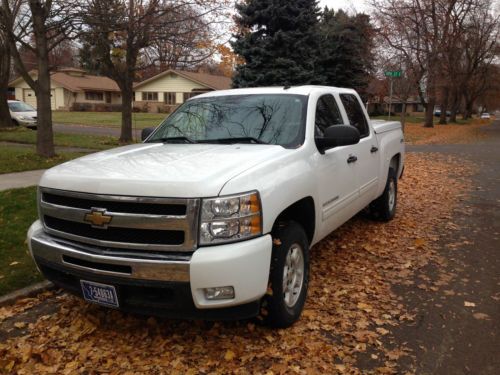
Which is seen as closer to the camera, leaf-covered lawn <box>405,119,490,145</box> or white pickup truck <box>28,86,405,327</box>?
white pickup truck <box>28,86,405,327</box>

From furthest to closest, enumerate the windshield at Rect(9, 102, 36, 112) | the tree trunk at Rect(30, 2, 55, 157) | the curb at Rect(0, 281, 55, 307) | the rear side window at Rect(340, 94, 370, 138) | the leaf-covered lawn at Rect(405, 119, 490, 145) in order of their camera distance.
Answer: the windshield at Rect(9, 102, 36, 112), the leaf-covered lawn at Rect(405, 119, 490, 145), the tree trunk at Rect(30, 2, 55, 157), the rear side window at Rect(340, 94, 370, 138), the curb at Rect(0, 281, 55, 307)

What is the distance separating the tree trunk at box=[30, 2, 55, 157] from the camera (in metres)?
11.1

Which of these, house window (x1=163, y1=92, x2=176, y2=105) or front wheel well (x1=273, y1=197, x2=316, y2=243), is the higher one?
house window (x1=163, y1=92, x2=176, y2=105)

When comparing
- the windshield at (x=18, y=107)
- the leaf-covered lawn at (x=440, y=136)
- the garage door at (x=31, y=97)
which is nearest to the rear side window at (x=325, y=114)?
the leaf-covered lawn at (x=440, y=136)

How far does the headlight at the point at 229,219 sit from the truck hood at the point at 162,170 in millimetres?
92

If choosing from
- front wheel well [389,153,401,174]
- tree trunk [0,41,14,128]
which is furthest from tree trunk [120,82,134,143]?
front wheel well [389,153,401,174]

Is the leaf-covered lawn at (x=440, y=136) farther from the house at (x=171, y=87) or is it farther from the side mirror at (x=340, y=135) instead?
the house at (x=171, y=87)

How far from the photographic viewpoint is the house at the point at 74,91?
55875 millimetres

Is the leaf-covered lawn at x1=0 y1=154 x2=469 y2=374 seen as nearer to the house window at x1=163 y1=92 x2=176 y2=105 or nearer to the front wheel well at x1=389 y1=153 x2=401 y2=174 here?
the front wheel well at x1=389 y1=153 x2=401 y2=174

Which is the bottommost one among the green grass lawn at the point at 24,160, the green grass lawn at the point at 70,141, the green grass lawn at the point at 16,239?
the green grass lawn at the point at 16,239

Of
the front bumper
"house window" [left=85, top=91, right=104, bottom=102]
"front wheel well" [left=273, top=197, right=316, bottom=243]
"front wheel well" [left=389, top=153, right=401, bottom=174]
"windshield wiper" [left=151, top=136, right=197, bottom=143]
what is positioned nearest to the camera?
the front bumper

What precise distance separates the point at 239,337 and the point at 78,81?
60.1m

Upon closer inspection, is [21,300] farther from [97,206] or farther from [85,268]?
[97,206]

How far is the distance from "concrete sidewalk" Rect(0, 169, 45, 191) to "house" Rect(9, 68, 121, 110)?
159ft
